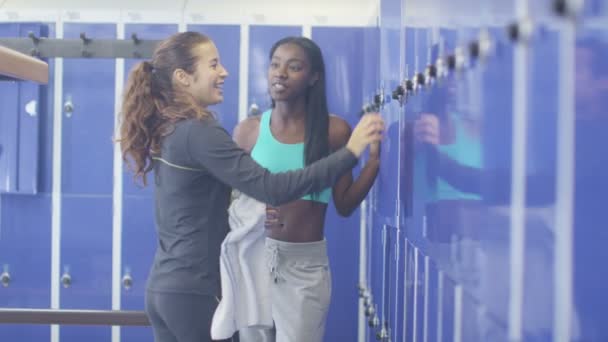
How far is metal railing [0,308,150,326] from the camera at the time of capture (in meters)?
4.17

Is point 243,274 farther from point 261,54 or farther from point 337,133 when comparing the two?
point 261,54

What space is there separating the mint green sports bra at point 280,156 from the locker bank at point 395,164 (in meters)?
0.28

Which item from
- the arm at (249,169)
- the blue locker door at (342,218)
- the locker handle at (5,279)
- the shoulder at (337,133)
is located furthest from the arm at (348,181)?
the locker handle at (5,279)

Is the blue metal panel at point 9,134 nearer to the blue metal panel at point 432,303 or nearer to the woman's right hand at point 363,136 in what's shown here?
the woman's right hand at point 363,136

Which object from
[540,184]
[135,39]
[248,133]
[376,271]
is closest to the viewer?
[540,184]

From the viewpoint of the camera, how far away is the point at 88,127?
4629mm

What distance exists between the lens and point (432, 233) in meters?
2.20

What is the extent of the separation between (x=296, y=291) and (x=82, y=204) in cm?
207

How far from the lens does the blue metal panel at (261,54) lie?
4.54 meters

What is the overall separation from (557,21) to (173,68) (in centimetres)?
140

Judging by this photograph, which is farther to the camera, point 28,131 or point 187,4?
point 187,4

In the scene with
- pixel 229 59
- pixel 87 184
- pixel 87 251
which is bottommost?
pixel 87 251

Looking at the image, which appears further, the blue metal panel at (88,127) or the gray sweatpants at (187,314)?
the blue metal panel at (88,127)

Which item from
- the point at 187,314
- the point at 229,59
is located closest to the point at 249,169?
the point at 187,314
